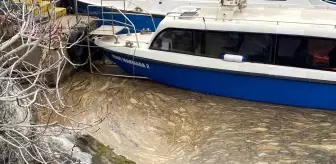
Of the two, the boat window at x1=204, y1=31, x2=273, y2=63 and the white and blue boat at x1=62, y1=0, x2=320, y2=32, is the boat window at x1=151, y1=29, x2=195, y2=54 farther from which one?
the white and blue boat at x1=62, y1=0, x2=320, y2=32

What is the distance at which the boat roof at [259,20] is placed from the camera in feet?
23.1

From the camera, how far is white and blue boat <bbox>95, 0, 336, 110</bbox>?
703 cm

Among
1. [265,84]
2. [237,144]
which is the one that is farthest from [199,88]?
[237,144]

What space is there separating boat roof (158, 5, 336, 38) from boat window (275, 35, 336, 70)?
0.39 feet

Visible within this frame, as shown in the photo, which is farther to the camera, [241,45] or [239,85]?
[239,85]

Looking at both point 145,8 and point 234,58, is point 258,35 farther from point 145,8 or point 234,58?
point 145,8

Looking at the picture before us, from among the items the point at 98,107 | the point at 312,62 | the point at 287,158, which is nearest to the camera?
the point at 287,158

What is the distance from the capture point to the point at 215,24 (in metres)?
7.43

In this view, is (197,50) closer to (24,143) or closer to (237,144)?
(237,144)

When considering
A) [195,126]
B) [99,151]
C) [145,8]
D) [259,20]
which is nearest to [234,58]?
[259,20]

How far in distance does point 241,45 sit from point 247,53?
159mm

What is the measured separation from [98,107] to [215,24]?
2336mm

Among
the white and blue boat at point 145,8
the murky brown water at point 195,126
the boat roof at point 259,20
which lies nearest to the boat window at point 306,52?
the boat roof at point 259,20

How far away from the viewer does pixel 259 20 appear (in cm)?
737
